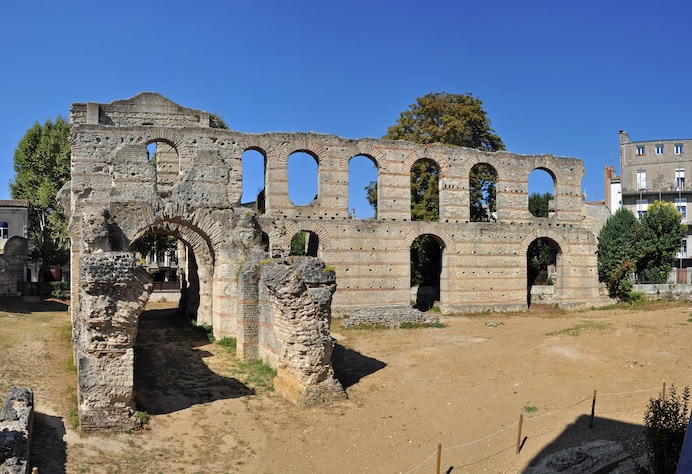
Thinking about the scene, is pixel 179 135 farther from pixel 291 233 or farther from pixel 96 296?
pixel 96 296

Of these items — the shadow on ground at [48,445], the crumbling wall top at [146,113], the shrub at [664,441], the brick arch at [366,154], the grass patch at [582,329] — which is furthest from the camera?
the crumbling wall top at [146,113]

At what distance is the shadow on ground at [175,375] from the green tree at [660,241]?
24746 millimetres

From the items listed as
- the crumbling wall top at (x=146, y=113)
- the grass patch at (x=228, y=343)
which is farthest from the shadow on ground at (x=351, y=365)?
the crumbling wall top at (x=146, y=113)

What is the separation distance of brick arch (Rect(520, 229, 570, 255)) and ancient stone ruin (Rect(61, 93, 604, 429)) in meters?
0.07

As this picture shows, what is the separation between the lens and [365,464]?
8.78m

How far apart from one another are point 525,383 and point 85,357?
8967 mm

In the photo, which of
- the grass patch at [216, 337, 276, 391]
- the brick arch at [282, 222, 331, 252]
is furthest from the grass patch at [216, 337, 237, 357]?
the brick arch at [282, 222, 331, 252]

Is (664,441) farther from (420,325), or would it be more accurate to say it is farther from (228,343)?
(420,325)

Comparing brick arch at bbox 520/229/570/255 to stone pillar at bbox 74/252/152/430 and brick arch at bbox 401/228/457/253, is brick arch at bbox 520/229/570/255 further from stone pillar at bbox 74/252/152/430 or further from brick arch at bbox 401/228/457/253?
stone pillar at bbox 74/252/152/430

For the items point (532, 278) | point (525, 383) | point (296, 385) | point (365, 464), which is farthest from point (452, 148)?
point (365, 464)

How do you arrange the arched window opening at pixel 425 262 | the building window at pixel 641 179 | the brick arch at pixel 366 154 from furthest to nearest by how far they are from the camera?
1. the building window at pixel 641 179
2. the arched window opening at pixel 425 262
3. the brick arch at pixel 366 154

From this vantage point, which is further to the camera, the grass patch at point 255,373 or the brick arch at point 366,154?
the brick arch at point 366,154

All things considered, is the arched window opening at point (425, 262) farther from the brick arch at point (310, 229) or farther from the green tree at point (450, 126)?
the brick arch at point (310, 229)

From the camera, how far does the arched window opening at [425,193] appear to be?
29.8 meters
